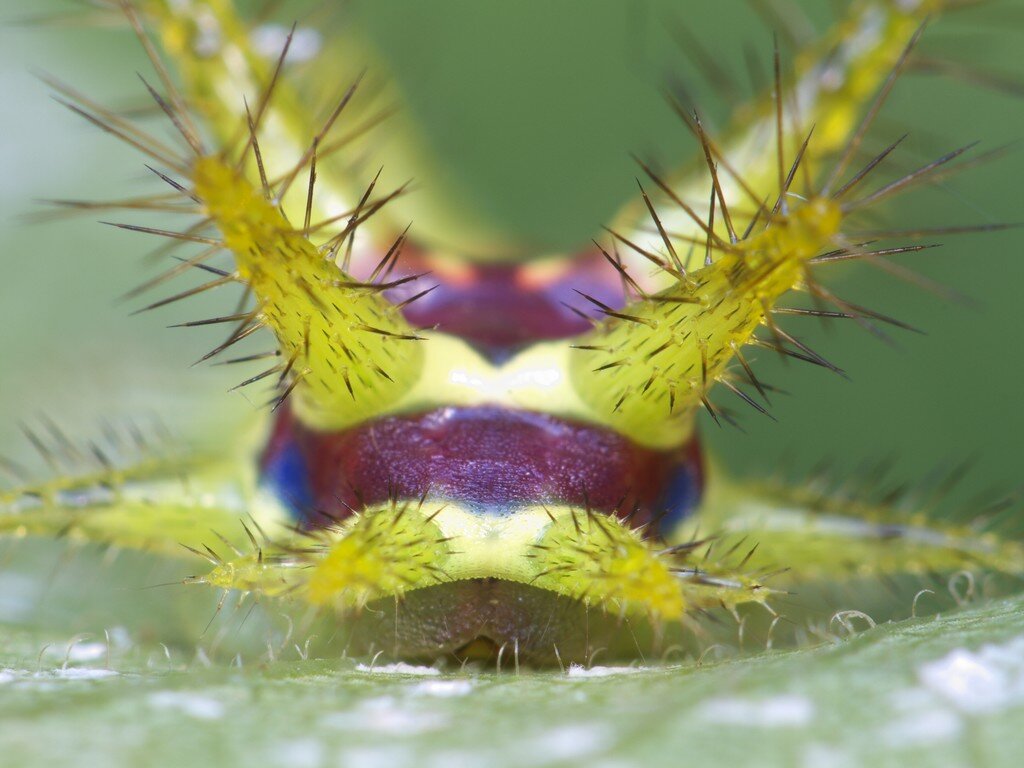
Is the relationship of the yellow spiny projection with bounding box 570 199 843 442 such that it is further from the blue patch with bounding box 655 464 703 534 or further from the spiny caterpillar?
the blue patch with bounding box 655 464 703 534

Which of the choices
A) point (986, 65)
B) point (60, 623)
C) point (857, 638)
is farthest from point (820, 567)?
point (986, 65)

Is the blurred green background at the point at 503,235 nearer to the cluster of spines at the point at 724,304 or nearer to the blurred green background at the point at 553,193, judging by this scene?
the blurred green background at the point at 553,193

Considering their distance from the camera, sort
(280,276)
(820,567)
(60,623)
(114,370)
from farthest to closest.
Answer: (114,370) < (60,623) < (820,567) < (280,276)

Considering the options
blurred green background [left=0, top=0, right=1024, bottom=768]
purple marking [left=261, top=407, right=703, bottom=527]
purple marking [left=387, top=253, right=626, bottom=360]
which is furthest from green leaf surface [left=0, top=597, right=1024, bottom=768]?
purple marking [left=387, top=253, right=626, bottom=360]

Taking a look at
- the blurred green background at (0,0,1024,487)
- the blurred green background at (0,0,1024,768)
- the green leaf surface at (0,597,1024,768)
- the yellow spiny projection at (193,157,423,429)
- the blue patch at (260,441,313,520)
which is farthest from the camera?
the blurred green background at (0,0,1024,487)

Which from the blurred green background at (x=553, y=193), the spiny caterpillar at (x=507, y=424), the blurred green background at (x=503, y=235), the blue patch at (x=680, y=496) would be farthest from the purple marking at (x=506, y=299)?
the blurred green background at (x=553, y=193)

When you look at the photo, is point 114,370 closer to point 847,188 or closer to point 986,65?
point 847,188

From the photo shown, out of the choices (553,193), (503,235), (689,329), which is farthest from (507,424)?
(553,193)
